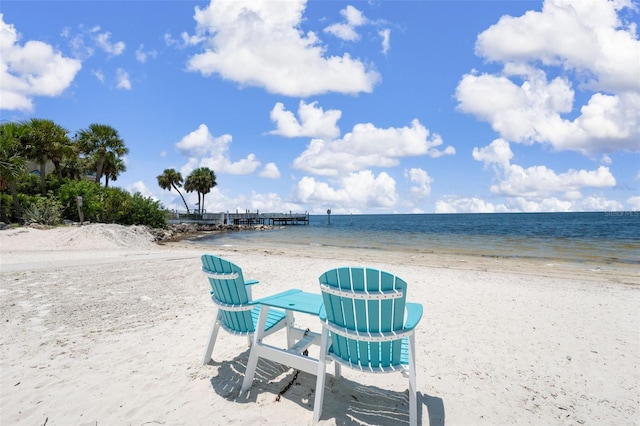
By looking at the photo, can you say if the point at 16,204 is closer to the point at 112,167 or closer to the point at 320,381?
the point at 112,167

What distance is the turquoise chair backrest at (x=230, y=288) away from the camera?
350 cm

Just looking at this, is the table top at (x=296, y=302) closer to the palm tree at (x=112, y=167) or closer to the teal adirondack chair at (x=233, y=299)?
the teal adirondack chair at (x=233, y=299)

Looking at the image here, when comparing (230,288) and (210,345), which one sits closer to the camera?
(230,288)

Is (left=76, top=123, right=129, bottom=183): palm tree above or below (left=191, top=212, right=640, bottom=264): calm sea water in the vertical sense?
above

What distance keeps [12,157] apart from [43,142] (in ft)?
12.3

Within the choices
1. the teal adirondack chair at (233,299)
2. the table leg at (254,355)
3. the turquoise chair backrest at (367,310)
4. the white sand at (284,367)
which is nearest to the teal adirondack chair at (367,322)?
the turquoise chair backrest at (367,310)

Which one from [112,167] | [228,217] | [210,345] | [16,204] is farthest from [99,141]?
[210,345]

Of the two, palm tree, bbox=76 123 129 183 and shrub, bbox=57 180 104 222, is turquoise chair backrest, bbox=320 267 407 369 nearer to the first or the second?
shrub, bbox=57 180 104 222

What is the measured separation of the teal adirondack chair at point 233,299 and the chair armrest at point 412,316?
142cm

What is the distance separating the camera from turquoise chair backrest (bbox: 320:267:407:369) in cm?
269

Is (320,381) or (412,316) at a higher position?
(412,316)

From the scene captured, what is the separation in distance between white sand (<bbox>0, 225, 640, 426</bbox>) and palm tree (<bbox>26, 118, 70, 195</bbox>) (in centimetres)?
1976

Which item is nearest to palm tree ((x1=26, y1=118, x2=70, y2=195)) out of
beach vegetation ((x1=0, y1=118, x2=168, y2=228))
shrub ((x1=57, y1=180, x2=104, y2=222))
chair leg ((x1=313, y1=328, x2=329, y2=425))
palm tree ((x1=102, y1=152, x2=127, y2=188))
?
beach vegetation ((x1=0, y1=118, x2=168, y2=228))

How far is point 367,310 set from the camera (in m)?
2.72
